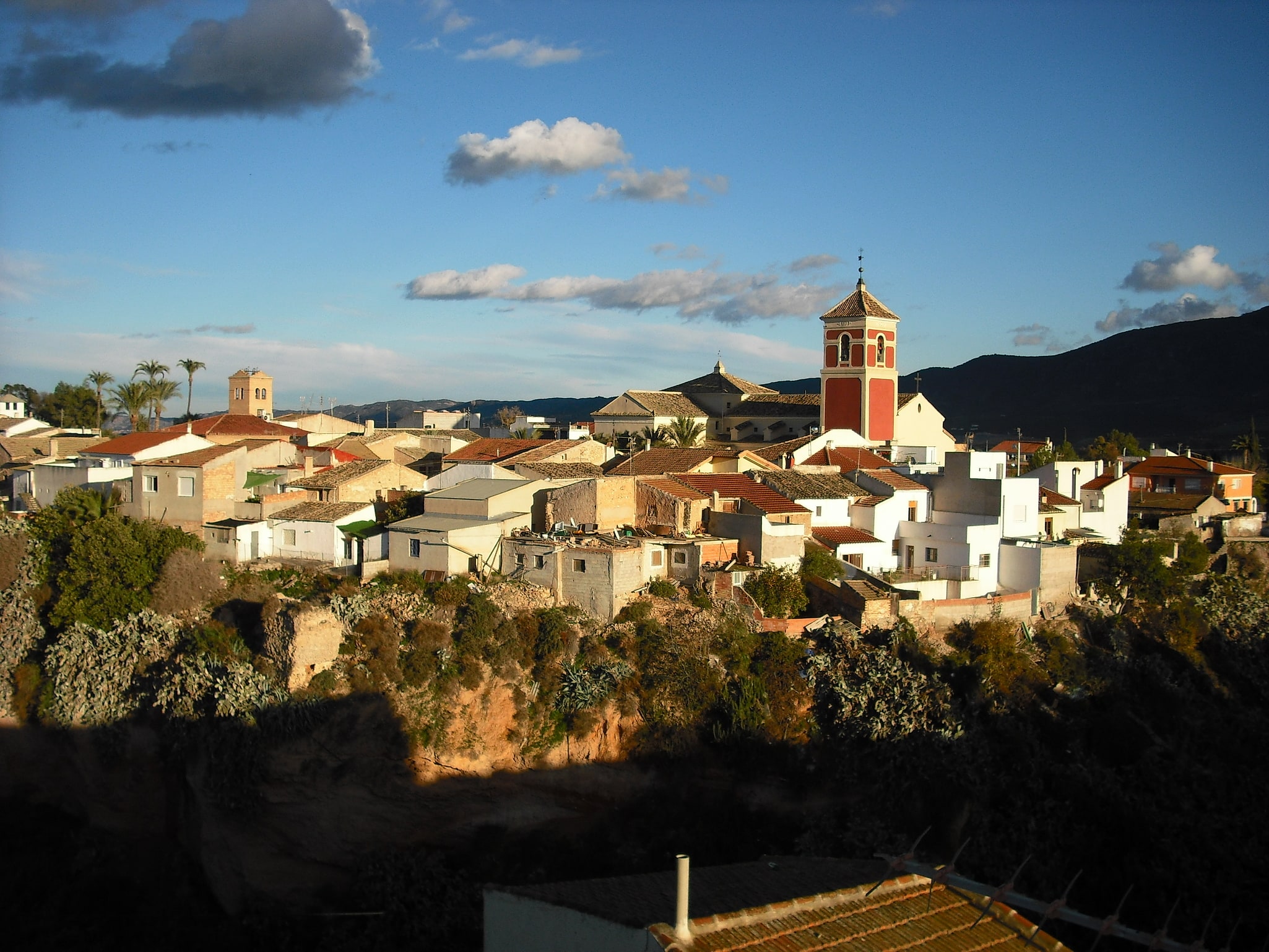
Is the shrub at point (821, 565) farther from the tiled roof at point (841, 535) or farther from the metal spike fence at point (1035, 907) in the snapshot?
the metal spike fence at point (1035, 907)

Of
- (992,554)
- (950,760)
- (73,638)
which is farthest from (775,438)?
(73,638)

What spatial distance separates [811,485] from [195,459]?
16.1 meters

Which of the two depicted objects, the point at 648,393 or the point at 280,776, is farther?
the point at 648,393

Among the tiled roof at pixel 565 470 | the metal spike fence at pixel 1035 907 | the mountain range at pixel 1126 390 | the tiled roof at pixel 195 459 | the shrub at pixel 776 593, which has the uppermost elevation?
the mountain range at pixel 1126 390

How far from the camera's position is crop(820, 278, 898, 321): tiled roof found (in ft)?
129

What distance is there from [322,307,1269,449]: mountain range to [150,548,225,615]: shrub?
199 ft

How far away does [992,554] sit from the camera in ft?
88.0

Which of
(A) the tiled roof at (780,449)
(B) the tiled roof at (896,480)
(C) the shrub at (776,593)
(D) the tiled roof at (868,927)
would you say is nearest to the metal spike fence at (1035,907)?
(D) the tiled roof at (868,927)

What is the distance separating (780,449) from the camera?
35906 mm

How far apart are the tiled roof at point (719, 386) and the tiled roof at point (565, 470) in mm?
15652

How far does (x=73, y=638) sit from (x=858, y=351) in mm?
27278

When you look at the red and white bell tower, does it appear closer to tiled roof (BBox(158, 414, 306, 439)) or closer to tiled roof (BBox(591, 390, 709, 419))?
tiled roof (BBox(591, 390, 709, 419))

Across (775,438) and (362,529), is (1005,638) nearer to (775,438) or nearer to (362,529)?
(362,529)

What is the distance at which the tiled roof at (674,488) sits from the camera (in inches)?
1017
